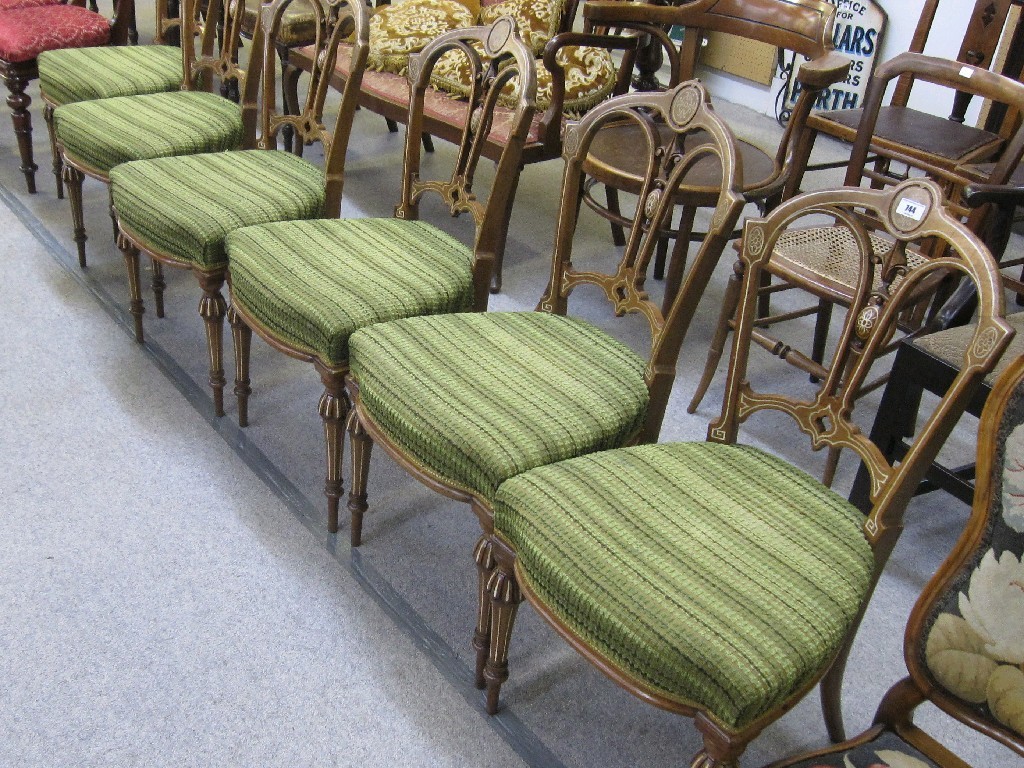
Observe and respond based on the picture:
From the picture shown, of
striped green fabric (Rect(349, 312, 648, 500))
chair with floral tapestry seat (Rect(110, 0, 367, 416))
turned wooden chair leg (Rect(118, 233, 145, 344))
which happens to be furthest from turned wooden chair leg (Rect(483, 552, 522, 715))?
turned wooden chair leg (Rect(118, 233, 145, 344))

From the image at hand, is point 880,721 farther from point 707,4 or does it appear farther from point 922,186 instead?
point 707,4

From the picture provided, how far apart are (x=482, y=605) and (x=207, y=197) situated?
3.64ft

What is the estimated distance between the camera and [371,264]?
Result: 186 cm

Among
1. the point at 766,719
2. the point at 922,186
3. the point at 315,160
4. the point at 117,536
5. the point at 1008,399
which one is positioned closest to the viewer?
the point at 1008,399

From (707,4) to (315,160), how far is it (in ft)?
5.42

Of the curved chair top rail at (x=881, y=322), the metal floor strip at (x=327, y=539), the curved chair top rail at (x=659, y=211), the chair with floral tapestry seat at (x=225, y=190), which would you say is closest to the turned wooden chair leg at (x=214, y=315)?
the chair with floral tapestry seat at (x=225, y=190)

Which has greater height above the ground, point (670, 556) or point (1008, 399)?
point (1008, 399)

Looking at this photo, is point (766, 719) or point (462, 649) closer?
point (766, 719)

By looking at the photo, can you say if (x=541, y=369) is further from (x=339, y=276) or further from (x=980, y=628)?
(x=980, y=628)

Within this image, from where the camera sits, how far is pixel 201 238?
1.93 metres

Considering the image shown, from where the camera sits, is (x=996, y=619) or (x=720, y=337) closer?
(x=996, y=619)

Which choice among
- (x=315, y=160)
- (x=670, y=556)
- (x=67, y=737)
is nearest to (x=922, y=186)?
(x=670, y=556)

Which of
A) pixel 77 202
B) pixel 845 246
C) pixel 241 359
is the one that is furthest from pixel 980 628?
pixel 77 202

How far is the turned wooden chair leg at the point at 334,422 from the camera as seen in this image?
1719 millimetres
